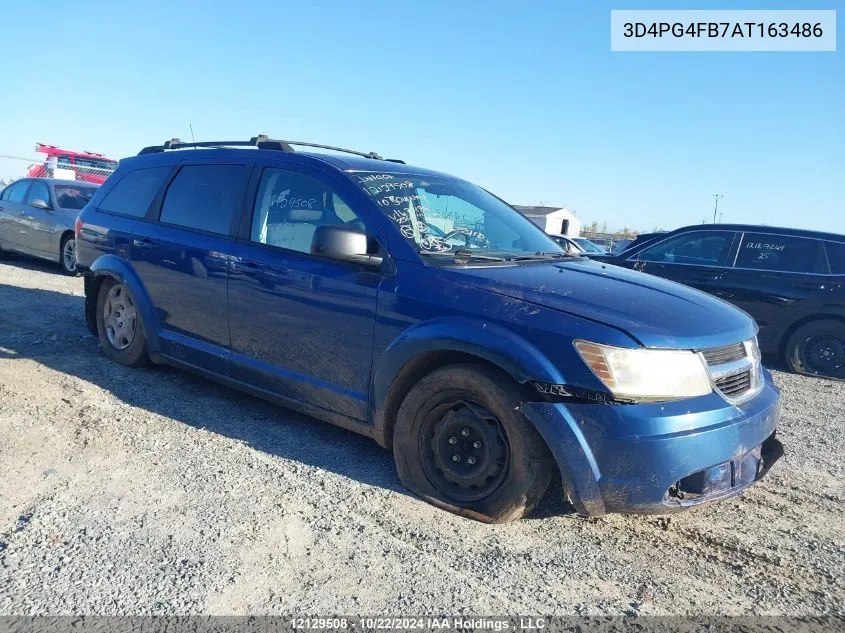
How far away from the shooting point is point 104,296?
548cm

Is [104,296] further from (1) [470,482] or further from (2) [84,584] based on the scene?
(1) [470,482]

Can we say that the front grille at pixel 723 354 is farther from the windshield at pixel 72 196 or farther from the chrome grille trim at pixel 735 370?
the windshield at pixel 72 196

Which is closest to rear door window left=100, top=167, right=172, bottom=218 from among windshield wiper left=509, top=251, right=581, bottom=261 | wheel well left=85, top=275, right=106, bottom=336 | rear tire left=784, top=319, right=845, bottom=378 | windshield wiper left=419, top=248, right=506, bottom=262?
wheel well left=85, top=275, right=106, bottom=336

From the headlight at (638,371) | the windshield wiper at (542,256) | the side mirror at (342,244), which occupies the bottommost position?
the headlight at (638,371)

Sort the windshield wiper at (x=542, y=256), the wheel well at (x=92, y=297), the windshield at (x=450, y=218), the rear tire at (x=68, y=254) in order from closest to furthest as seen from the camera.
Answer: the windshield at (x=450, y=218) → the windshield wiper at (x=542, y=256) → the wheel well at (x=92, y=297) → the rear tire at (x=68, y=254)

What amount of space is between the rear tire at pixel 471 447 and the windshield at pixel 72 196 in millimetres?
9463

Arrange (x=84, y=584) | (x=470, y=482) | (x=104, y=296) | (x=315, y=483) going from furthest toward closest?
(x=104, y=296), (x=315, y=483), (x=470, y=482), (x=84, y=584)

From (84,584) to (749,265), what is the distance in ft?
23.7

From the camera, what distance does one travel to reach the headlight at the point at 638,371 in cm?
276

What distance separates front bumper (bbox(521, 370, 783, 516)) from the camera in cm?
272

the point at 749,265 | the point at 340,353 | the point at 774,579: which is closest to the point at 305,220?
the point at 340,353

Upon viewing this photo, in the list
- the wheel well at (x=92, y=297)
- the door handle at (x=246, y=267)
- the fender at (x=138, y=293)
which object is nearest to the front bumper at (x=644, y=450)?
the door handle at (x=246, y=267)

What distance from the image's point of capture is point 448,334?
3131 millimetres

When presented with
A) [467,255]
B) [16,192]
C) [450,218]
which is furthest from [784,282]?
[16,192]
